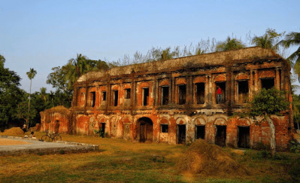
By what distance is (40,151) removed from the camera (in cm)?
1378

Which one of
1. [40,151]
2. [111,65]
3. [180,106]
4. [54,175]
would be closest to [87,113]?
[111,65]

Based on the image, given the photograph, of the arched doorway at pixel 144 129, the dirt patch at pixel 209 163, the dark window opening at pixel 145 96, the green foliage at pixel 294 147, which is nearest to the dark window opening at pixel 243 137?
the green foliage at pixel 294 147

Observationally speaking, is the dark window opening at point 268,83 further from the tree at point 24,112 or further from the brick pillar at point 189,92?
the tree at point 24,112

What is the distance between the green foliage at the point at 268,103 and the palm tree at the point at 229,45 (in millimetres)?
12324

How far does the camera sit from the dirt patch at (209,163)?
9523 millimetres

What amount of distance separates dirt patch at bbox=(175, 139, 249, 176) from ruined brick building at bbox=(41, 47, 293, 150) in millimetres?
9214

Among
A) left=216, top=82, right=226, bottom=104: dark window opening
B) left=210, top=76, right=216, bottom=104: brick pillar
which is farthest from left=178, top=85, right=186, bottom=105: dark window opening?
left=216, top=82, right=226, bottom=104: dark window opening

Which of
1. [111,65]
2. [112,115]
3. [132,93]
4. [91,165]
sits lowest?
[91,165]

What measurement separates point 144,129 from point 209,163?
15890 millimetres

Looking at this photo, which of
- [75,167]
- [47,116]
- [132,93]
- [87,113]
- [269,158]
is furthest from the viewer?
[47,116]

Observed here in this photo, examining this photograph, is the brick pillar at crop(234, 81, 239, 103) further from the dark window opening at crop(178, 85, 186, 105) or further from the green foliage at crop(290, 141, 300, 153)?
the dark window opening at crop(178, 85, 186, 105)

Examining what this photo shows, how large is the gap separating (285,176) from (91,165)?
7.55 meters

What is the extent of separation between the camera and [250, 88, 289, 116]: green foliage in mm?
12992

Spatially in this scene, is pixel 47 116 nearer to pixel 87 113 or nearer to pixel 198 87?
pixel 87 113
